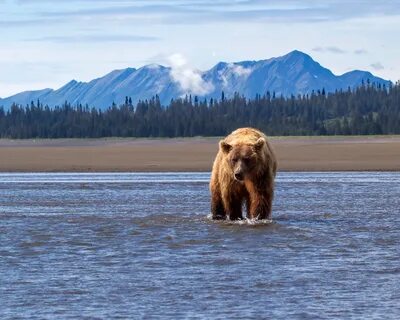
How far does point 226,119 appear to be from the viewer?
12444 cm

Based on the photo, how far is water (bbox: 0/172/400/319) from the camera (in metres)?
12.3

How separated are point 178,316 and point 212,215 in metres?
10.4

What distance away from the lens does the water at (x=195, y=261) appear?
12.3 m

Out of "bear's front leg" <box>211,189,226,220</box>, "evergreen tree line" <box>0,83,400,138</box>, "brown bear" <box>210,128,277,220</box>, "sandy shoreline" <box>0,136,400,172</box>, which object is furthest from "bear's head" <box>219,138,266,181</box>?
"evergreen tree line" <box>0,83,400,138</box>

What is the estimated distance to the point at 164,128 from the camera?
116438 mm

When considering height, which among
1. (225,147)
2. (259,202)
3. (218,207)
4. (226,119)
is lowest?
(218,207)

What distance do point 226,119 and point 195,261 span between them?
109 m

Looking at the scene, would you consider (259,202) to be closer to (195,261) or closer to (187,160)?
(195,261)

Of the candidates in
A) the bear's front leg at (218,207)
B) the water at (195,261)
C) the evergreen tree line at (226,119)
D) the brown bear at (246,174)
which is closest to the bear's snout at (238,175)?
the brown bear at (246,174)

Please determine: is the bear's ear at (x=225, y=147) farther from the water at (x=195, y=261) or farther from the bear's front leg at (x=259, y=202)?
the water at (x=195, y=261)

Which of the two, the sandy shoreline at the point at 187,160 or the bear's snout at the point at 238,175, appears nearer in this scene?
the bear's snout at the point at 238,175

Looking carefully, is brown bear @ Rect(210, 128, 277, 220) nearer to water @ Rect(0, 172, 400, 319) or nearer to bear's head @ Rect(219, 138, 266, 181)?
bear's head @ Rect(219, 138, 266, 181)

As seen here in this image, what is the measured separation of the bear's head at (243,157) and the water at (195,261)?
0.94 m

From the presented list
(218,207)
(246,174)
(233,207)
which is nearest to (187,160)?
(218,207)
